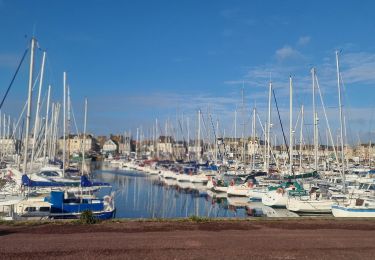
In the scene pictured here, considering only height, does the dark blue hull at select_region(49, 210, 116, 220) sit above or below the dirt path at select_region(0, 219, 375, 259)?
below

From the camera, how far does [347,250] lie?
15039 millimetres

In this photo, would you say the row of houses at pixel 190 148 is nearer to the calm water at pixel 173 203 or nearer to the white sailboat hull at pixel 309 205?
the calm water at pixel 173 203

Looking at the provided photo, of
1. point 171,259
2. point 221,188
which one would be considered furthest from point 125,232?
point 221,188

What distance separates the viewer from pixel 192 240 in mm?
16094

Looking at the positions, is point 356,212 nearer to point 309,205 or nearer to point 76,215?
point 309,205

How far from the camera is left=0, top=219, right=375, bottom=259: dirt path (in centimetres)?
1393

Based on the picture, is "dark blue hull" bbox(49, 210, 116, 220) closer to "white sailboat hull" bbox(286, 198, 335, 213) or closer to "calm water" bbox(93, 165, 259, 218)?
"calm water" bbox(93, 165, 259, 218)

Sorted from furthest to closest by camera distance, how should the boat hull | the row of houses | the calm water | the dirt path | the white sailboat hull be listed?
1. the row of houses
2. the calm water
3. the white sailboat hull
4. the boat hull
5. the dirt path

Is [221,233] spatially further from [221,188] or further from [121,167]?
[121,167]

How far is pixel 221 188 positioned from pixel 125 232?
33.7 m

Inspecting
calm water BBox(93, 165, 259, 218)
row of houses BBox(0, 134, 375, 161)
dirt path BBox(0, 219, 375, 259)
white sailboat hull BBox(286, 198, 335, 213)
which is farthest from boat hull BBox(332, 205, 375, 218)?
row of houses BBox(0, 134, 375, 161)

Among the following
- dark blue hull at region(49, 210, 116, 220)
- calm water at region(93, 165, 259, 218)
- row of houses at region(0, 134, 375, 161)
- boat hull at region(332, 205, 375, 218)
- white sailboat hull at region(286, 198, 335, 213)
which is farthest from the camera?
row of houses at region(0, 134, 375, 161)

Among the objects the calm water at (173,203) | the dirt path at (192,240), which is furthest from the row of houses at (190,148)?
the dirt path at (192,240)

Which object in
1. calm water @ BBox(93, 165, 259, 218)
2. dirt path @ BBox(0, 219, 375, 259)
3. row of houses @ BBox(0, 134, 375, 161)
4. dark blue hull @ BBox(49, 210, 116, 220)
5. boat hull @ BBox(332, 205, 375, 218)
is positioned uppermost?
row of houses @ BBox(0, 134, 375, 161)
